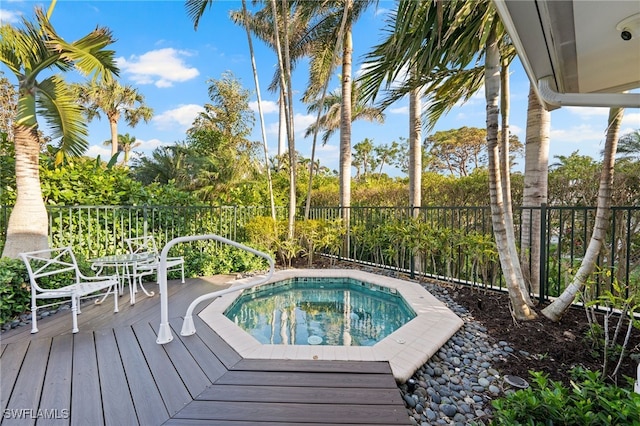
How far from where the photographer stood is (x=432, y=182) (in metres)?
7.30

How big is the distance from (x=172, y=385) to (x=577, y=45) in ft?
11.3

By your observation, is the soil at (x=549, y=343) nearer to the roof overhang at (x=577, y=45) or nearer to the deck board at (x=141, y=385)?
the roof overhang at (x=577, y=45)

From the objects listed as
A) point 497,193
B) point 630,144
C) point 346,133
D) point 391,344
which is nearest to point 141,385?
point 391,344

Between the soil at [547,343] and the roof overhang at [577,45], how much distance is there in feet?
6.41

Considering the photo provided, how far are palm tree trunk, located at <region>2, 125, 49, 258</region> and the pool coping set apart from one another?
250 cm

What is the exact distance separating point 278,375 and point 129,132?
25.3 meters

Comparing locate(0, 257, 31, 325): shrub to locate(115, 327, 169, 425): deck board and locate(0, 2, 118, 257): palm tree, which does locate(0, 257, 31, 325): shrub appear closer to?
locate(0, 2, 118, 257): palm tree

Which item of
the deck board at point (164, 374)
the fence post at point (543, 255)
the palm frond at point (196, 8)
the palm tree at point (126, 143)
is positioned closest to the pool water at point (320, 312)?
the deck board at point (164, 374)

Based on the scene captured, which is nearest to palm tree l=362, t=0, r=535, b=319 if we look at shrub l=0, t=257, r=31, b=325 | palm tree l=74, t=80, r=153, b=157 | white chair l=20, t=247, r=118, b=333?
white chair l=20, t=247, r=118, b=333

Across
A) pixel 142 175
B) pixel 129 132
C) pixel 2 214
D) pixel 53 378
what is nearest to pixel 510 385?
pixel 53 378

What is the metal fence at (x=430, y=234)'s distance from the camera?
3.86 metres

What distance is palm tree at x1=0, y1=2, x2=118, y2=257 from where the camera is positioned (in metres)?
3.36

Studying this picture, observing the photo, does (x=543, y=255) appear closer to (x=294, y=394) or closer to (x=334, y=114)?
(x=294, y=394)

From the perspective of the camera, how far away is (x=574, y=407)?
5.03 feet
